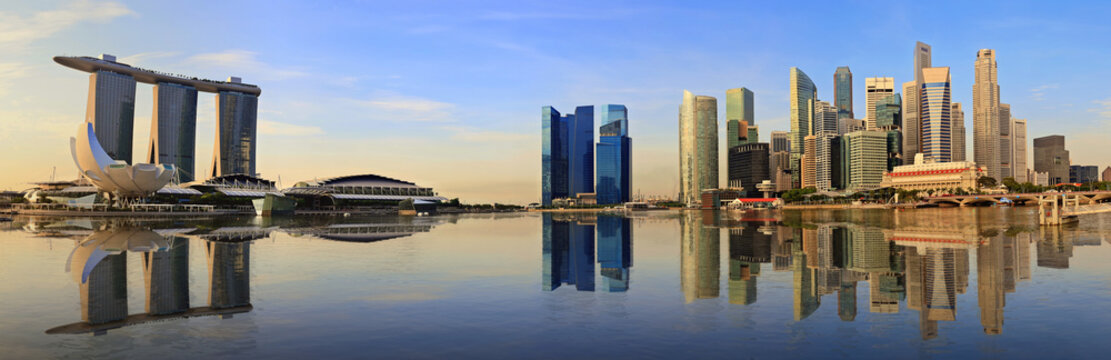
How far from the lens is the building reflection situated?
58.1 feet

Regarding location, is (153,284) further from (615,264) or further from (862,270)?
(862,270)

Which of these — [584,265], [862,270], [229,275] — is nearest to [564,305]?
[584,265]

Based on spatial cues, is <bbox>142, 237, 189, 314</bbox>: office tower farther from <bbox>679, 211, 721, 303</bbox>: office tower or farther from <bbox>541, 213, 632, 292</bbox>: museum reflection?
<bbox>679, 211, 721, 303</bbox>: office tower

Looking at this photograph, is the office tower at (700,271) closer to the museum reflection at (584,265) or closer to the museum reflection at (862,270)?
the museum reflection at (862,270)

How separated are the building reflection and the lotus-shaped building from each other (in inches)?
4147

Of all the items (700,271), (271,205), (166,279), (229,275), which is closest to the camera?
(166,279)

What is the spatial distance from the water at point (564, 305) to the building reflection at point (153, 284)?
4.0 inches

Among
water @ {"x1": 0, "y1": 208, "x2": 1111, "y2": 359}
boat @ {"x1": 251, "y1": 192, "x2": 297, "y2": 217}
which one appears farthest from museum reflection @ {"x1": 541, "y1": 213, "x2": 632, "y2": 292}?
boat @ {"x1": 251, "y1": 192, "x2": 297, "y2": 217}

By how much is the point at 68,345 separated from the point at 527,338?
1021 centimetres

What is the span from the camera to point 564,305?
63.9 ft

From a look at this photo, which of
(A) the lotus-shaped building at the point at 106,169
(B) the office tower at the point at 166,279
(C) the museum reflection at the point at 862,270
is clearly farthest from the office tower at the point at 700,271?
(A) the lotus-shaped building at the point at 106,169

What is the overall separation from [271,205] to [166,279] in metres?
127

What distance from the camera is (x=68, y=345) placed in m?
14.2

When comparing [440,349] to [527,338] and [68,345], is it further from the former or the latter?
[68,345]
